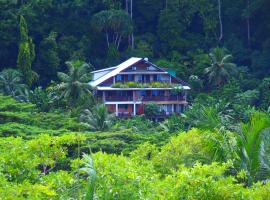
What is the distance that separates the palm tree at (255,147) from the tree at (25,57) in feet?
112

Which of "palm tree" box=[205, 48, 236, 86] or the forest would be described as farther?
"palm tree" box=[205, 48, 236, 86]

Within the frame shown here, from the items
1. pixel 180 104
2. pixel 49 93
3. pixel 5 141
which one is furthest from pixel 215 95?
pixel 5 141

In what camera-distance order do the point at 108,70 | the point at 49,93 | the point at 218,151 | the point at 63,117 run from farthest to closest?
the point at 108,70, the point at 49,93, the point at 63,117, the point at 218,151

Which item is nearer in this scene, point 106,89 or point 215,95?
point 106,89

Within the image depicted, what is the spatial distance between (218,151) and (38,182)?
2.77m

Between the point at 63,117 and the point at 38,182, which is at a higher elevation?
the point at 38,182

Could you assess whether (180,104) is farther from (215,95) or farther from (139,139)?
(139,139)

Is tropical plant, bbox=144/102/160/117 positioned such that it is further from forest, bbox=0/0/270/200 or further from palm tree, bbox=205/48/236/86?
palm tree, bbox=205/48/236/86

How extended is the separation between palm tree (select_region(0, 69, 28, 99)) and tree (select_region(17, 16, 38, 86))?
2643 millimetres

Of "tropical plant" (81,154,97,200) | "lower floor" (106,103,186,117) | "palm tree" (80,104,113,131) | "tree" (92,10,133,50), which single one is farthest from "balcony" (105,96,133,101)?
"tropical plant" (81,154,97,200)

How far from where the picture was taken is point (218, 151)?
10211 mm

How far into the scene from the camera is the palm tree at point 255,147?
9820 mm

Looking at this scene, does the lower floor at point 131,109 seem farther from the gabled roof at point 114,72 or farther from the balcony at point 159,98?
the gabled roof at point 114,72

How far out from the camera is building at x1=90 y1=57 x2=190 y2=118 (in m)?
42.1
